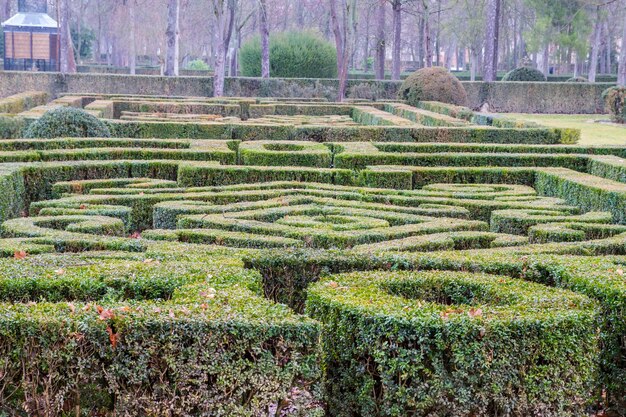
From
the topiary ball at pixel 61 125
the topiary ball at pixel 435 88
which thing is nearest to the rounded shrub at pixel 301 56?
the topiary ball at pixel 435 88

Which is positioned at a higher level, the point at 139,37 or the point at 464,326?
the point at 139,37

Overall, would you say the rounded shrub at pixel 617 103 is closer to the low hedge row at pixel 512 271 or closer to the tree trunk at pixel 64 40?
the tree trunk at pixel 64 40

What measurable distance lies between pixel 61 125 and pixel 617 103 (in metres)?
21.7

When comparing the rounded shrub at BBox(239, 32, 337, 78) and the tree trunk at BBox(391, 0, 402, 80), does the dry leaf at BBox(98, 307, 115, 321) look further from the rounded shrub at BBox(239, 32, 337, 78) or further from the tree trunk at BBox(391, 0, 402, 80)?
the tree trunk at BBox(391, 0, 402, 80)

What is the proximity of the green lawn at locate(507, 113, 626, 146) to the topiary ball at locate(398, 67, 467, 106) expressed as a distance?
11.2 feet

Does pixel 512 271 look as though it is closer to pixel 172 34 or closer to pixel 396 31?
pixel 172 34

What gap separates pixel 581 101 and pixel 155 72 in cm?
2467

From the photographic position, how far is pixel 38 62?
40500 millimetres

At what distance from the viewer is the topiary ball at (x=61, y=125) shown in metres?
14.3

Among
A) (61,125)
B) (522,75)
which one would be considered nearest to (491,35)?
(522,75)

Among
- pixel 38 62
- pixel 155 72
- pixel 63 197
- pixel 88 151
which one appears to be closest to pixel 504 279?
pixel 63 197

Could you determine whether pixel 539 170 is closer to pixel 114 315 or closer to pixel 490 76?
pixel 114 315

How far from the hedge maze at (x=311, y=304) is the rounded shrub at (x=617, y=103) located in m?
20.9

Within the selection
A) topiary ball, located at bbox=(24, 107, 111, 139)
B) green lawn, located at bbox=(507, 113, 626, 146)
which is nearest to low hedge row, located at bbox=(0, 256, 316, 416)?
topiary ball, located at bbox=(24, 107, 111, 139)
